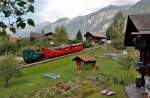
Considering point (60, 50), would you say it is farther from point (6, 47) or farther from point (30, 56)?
point (6, 47)

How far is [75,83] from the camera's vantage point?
159 ft

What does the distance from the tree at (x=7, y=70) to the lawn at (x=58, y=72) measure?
1.24 m

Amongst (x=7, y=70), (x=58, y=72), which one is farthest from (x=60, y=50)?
(x=7, y=70)

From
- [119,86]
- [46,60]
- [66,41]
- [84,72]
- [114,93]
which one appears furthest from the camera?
[66,41]

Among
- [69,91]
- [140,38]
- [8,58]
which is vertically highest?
[140,38]

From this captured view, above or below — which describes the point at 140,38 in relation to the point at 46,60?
above

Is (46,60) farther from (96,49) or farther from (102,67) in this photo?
(96,49)

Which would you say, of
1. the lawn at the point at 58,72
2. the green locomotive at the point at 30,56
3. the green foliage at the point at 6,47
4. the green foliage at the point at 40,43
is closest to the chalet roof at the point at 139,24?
the lawn at the point at 58,72

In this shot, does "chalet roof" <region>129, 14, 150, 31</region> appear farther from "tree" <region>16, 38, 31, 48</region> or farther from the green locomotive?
"tree" <region>16, 38, 31, 48</region>

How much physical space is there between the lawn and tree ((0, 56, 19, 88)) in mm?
1245

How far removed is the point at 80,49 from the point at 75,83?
4017 cm

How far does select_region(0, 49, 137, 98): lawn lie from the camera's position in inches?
1810

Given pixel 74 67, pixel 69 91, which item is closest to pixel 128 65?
pixel 74 67

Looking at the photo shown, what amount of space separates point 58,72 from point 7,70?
10.2m
